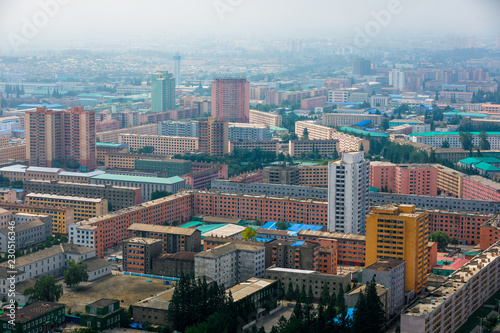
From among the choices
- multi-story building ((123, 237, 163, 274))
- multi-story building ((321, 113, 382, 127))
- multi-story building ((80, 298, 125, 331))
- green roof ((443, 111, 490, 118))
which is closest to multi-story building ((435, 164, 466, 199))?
multi-story building ((123, 237, 163, 274))

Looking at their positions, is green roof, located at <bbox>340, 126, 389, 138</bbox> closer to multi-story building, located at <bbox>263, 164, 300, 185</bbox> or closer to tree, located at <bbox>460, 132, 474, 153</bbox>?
tree, located at <bbox>460, 132, 474, 153</bbox>

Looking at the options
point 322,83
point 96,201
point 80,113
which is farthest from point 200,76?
point 96,201

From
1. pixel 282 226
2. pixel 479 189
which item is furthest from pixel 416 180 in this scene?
pixel 282 226

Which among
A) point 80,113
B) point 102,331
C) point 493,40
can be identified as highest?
point 493,40

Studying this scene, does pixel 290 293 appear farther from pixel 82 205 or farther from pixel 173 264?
pixel 82 205

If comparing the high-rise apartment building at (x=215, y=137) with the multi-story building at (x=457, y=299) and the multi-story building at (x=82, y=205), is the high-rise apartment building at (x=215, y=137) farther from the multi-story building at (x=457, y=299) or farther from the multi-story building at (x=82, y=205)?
the multi-story building at (x=457, y=299)

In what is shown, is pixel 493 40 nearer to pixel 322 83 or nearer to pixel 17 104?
pixel 322 83
